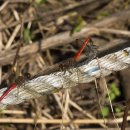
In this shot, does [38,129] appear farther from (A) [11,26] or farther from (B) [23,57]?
(A) [11,26]

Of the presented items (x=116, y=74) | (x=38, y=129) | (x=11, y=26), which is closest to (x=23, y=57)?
(x=11, y=26)

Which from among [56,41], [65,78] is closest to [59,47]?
[56,41]

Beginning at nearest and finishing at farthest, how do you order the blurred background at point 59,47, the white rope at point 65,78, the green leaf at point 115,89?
1. the white rope at point 65,78
2. the blurred background at point 59,47
3. the green leaf at point 115,89

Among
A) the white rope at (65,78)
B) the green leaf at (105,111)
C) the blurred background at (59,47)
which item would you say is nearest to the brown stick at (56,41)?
the blurred background at (59,47)

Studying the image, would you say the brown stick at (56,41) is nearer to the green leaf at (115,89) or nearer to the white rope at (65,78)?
the green leaf at (115,89)

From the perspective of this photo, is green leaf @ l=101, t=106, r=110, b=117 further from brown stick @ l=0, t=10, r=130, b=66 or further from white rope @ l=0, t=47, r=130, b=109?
white rope @ l=0, t=47, r=130, b=109

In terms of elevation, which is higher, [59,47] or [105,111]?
[59,47]

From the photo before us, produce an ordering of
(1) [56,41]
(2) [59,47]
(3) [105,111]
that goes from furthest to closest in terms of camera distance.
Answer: (2) [59,47]
(1) [56,41]
(3) [105,111]

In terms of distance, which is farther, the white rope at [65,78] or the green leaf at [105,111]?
the green leaf at [105,111]

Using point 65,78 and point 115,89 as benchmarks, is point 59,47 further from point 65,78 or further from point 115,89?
point 65,78
